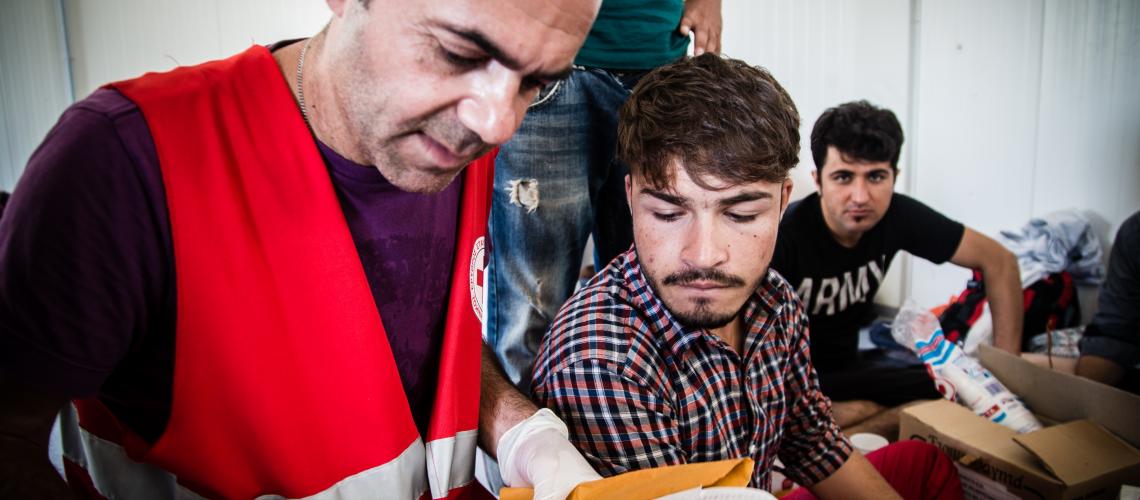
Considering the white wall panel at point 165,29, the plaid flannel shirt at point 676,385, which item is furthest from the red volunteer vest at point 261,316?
the white wall panel at point 165,29

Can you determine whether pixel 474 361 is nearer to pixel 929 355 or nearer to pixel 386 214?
pixel 386 214

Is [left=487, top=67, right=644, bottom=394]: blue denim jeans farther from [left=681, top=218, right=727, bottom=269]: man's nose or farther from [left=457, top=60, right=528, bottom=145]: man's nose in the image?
[left=457, top=60, right=528, bottom=145]: man's nose

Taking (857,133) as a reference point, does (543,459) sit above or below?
below

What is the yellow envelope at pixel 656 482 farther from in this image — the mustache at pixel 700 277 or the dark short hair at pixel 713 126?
the dark short hair at pixel 713 126

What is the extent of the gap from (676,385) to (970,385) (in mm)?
1321

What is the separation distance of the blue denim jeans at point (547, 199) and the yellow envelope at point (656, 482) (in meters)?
0.64

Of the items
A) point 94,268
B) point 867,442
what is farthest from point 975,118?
point 94,268

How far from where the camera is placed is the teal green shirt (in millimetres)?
1355

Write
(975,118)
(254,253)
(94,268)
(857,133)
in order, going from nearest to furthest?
(94,268), (254,253), (857,133), (975,118)

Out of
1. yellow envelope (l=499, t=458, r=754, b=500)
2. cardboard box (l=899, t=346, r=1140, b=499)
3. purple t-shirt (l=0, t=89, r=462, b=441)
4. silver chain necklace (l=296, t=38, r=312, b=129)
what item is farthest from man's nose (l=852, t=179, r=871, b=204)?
purple t-shirt (l=0, t=89, r=462, b=441)

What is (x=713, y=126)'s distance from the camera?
1.17 m

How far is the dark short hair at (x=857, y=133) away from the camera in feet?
6.12

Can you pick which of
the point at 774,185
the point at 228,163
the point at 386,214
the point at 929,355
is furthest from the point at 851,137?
the point at 228,163

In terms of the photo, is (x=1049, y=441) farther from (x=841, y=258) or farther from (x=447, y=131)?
(x=447, y=131)
